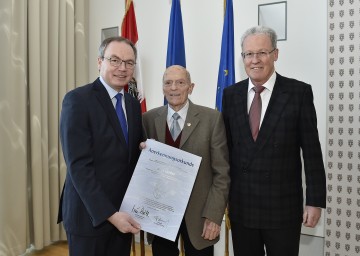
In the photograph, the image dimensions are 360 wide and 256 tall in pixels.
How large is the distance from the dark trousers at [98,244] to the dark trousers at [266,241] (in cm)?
60

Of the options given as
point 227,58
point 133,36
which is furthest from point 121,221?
point 133,36

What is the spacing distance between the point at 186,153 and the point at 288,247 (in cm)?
68

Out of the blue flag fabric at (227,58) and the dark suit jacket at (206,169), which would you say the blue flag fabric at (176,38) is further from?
the dark suit jacket at (206,169)

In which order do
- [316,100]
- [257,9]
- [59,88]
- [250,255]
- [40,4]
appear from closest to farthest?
[250,255] → [316,100] → [257,9] → [40,4] → [59,88]

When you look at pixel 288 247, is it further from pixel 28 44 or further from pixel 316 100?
pixel 28 44

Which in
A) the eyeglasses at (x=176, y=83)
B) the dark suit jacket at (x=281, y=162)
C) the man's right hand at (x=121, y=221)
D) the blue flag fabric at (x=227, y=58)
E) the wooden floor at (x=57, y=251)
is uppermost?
the blue flag fabric at (x=227, y=58)

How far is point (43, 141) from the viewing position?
354 centimetres

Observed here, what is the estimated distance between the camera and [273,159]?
1.72m

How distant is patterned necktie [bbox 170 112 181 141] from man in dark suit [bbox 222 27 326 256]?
1.07 feet

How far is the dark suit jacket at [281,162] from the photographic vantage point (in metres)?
1.72

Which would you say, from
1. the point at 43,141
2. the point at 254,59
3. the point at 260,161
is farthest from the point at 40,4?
the point at 260,161

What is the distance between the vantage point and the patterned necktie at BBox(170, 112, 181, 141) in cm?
192
